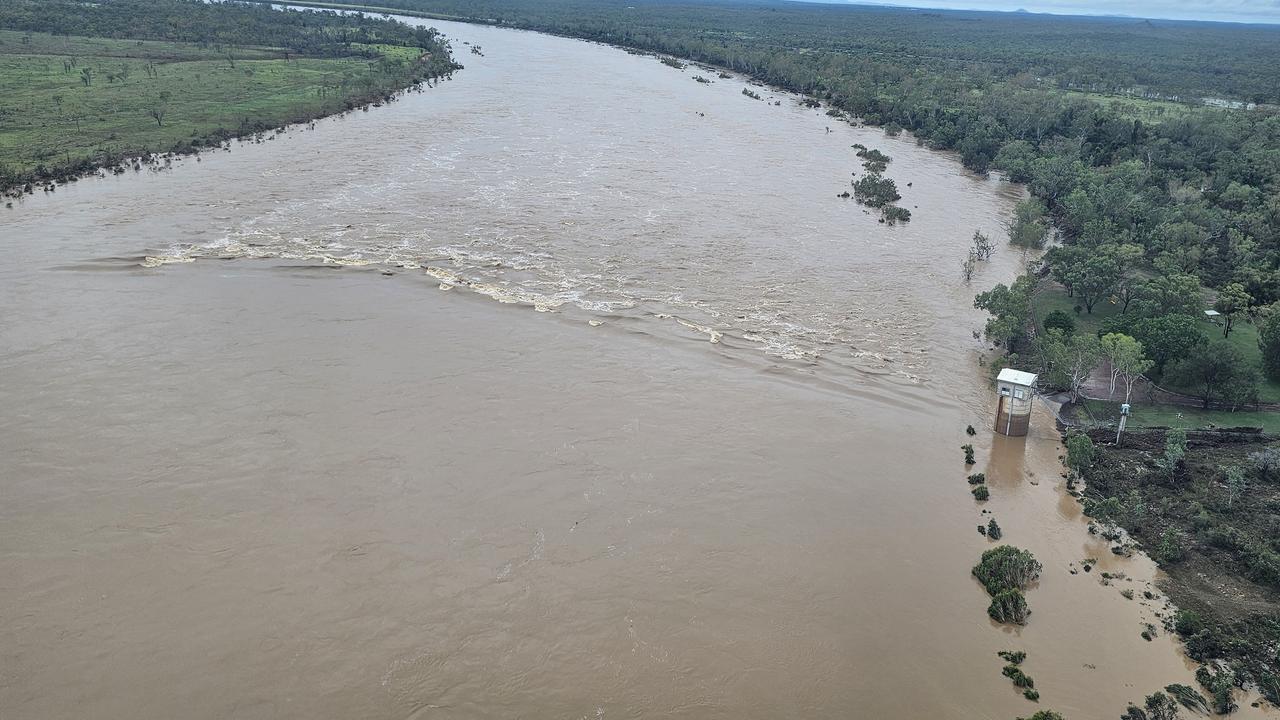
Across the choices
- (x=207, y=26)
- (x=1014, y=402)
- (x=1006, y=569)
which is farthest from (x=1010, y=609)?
(x=207, y=26)

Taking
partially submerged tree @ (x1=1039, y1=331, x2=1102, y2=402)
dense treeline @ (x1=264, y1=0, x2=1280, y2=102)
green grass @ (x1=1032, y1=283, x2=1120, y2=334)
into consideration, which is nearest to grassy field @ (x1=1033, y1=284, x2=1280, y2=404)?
green grass @ (x1=1032, y1=283, x2=1120, y2=334)

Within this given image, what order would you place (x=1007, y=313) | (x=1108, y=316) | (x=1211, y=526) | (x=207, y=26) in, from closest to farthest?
1. (x=1211, y=526)
2. (x=1007, y=313)
3. (x=1108, y=316)
4. (x=207, y=26)

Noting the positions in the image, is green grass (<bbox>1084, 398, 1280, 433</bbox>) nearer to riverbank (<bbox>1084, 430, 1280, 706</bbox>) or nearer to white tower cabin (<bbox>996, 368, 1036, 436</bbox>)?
riverbank (<bbox>1084, 430, 1280, 706</bbox>)

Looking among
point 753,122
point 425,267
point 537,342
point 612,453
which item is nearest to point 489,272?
point 425,267

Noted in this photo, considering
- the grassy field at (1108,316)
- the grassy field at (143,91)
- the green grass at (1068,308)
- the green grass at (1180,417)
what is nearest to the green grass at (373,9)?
the grassy field at (143,91)

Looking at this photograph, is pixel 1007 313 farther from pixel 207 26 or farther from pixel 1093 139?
pixel 207 26

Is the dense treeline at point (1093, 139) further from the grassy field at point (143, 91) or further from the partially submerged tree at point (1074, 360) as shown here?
the grassy field at point (143, 91)
